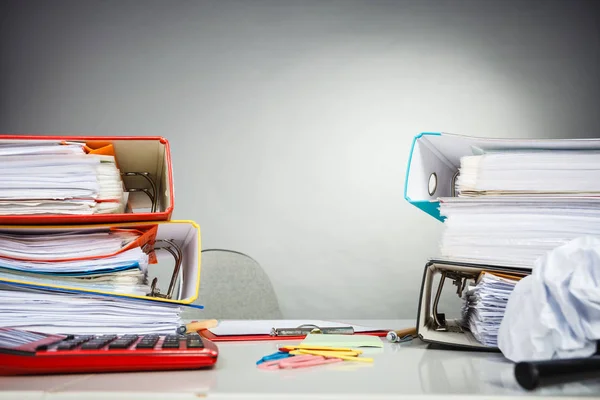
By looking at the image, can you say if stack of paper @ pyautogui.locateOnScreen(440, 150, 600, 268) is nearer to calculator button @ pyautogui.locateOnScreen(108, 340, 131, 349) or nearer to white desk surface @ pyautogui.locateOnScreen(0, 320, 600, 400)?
white desk surface @ pyautogui.locateOnScreen(0, 320, 600, 400)

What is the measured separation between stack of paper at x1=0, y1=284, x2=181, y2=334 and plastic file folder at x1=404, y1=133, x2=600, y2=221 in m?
0.39

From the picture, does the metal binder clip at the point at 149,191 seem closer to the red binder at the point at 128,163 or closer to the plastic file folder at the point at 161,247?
the red binder at the point at 128,163

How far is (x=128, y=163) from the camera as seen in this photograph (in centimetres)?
81

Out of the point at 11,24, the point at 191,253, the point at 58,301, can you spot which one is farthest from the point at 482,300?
the point at 11,24

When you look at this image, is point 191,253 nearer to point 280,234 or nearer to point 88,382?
point 88,382

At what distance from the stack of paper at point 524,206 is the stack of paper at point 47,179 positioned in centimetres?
49

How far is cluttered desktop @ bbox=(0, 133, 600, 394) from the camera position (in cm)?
53

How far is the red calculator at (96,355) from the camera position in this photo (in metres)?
0.51

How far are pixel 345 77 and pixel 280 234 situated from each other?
70 centimetres

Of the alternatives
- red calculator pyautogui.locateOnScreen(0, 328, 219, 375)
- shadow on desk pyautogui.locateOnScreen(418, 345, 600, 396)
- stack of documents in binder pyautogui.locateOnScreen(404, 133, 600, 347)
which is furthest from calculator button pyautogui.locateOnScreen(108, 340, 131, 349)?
stack of documents in binder pyautogui.locateOnScreen(404, 133, 600, 347)

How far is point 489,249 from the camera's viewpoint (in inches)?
28.0

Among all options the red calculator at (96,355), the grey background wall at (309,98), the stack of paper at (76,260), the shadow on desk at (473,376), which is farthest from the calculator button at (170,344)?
the grey background wall at (309,98)

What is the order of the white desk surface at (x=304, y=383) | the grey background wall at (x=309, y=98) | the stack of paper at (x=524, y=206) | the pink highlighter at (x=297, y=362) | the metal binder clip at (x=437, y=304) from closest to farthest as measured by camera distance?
the white desk surface at (x=304, y=383) < the pink highlighter at (x=297, y=362) < the stack of paper at (x=524, y=206) < the metal binder clip at (x=437, y=304) < the grey background wall at (x=309, y=98)

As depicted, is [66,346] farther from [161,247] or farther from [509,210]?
[509,210]
